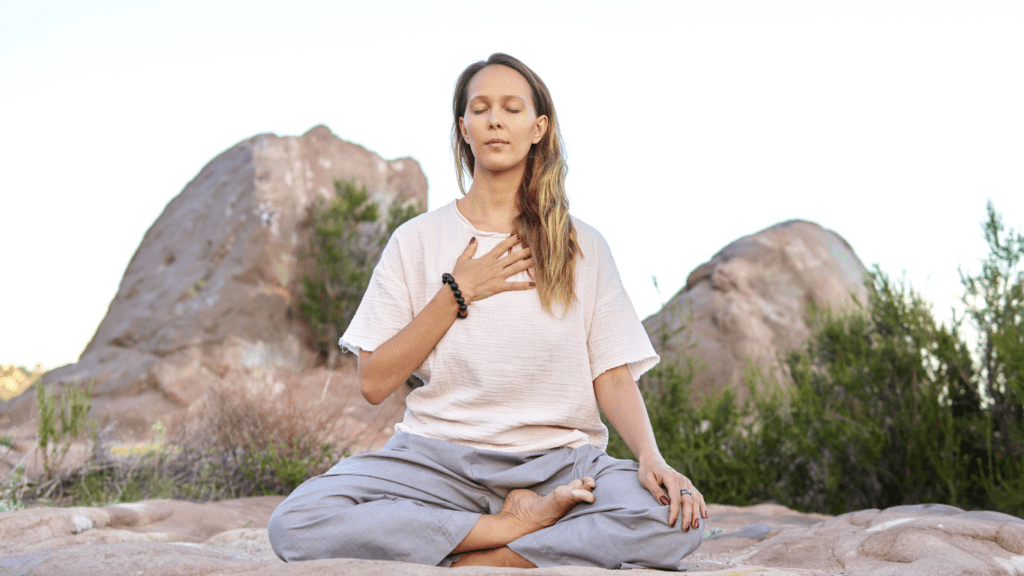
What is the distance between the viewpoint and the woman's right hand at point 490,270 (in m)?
2.43

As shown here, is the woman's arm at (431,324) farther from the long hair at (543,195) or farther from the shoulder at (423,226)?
the shoulder at (423,226)

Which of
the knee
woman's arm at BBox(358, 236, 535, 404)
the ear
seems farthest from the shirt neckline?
the knee

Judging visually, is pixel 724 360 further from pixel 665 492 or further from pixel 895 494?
pixel 665 492

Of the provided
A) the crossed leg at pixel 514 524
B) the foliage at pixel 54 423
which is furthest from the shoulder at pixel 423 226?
the foliage at pixel 54 423

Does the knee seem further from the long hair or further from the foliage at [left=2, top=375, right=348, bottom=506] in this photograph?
the foliage at [left=2, top=375, right=348, bottom=506]

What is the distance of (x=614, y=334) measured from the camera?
102 inches

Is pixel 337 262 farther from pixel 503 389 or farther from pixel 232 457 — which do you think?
pixel 503 389

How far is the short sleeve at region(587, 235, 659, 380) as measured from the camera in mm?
2566

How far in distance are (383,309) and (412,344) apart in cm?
23

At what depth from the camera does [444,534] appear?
7.11 ft

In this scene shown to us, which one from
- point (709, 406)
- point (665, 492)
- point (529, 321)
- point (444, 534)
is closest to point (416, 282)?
point (529, 321)

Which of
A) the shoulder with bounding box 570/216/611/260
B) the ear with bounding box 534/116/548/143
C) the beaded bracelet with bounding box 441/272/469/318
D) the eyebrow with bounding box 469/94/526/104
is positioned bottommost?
the beaded bracelet with bounding box 441/272/469/318

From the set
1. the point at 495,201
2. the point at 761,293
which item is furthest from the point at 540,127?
the point at 761,293

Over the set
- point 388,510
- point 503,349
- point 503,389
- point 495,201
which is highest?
point 495,201
